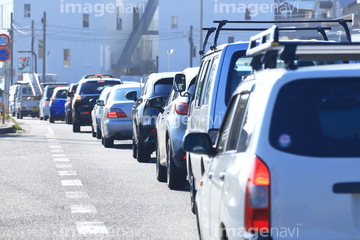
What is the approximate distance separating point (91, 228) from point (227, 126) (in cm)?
305

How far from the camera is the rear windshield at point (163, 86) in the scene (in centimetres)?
1652

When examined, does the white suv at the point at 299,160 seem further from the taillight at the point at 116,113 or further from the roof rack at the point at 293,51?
the taillight at the point at 116,113

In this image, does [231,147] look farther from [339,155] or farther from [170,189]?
[170,189]

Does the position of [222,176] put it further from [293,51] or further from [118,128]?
[118,128]

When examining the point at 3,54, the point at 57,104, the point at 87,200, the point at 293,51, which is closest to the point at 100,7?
the point at 57,104

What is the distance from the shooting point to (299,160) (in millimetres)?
4344

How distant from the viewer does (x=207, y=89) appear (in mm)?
9266

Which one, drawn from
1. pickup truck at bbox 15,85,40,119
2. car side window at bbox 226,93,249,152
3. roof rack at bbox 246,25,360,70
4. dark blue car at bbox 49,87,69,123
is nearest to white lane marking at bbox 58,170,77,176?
roof rack at bbox 246,25,360,70

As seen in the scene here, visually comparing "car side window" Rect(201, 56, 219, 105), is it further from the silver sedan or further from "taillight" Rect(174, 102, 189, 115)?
the silver sedan

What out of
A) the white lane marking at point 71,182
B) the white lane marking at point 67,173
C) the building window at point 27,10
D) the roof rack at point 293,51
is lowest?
the white lane marking at point 67,173

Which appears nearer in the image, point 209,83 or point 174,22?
point 209,83

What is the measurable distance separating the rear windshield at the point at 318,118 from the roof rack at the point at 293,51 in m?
0.18

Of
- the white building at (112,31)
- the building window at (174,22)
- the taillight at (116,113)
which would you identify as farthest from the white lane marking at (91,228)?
the building window at (174,22)

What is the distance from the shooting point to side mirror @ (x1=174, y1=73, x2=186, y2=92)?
12250mm
